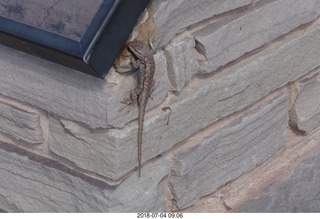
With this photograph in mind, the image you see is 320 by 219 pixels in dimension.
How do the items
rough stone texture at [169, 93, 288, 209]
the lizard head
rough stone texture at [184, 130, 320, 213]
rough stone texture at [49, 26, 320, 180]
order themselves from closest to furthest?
the lizard head < rough stone texture at [49, 26, 320, 180] < rough stone texture at [169, 93, 288, 209] < rough stone texture at [184, 130, 320, 213]

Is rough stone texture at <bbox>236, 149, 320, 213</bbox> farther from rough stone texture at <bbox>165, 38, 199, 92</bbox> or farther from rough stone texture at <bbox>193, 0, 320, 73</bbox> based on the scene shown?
rough stone texture at <bbox>165, 38, 199, 92</bbox>

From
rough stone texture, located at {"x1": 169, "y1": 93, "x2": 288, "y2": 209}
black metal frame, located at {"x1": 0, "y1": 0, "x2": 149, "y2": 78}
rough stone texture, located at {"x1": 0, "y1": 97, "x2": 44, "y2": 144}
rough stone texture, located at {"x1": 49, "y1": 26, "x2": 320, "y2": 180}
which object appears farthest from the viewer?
rough stone texture, located at {"x1": 169, "y1": 93, "x2": 288, "y2": 209}

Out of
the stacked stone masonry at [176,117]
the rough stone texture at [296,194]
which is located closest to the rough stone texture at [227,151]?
the stacked stone masonry at [176,117]

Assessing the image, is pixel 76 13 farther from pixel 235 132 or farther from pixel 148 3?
pixel 235 132

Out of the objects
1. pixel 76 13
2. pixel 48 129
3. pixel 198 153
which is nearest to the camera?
pixel 76 13

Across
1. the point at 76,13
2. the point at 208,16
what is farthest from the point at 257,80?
the point at 76,13

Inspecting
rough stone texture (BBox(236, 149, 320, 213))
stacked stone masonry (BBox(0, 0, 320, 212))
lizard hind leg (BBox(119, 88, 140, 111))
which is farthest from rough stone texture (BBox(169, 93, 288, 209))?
lizard hind leg (BBox(119, 88, 140, 111))
